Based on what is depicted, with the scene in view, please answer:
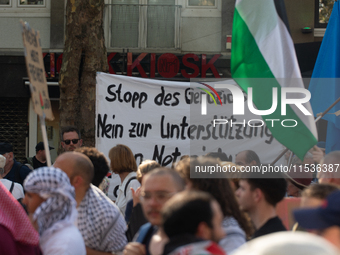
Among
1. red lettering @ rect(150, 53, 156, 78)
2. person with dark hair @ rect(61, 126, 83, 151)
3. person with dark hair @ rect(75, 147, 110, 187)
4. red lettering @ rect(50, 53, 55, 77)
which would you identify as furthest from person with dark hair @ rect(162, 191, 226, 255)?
red lettering @ rect(50, 53, 55, 77)

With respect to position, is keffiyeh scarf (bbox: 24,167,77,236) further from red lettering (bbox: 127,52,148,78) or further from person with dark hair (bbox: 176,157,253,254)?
red lettering (bbox: 127,52,148,78)

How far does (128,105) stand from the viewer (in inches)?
240

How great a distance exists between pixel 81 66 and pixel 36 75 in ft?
9.45

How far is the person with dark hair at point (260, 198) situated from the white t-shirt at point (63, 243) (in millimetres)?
1177

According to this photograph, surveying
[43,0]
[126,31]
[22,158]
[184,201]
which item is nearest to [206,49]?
[126,31]

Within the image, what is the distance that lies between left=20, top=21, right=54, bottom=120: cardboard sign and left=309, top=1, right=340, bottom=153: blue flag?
3.12 metres

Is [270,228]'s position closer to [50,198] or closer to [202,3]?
[50,198]

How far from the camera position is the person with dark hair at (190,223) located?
5.44 feet

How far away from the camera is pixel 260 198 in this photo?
3014 mm

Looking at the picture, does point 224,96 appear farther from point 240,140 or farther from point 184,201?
point 184,201

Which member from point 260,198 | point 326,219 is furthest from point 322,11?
point 326,219

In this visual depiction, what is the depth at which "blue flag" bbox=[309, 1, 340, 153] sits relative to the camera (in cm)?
488

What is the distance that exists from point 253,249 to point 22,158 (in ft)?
37.7

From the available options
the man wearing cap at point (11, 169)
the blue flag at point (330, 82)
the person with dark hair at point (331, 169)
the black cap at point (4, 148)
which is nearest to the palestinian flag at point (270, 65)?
the person with dark hair at point (331, 169)
